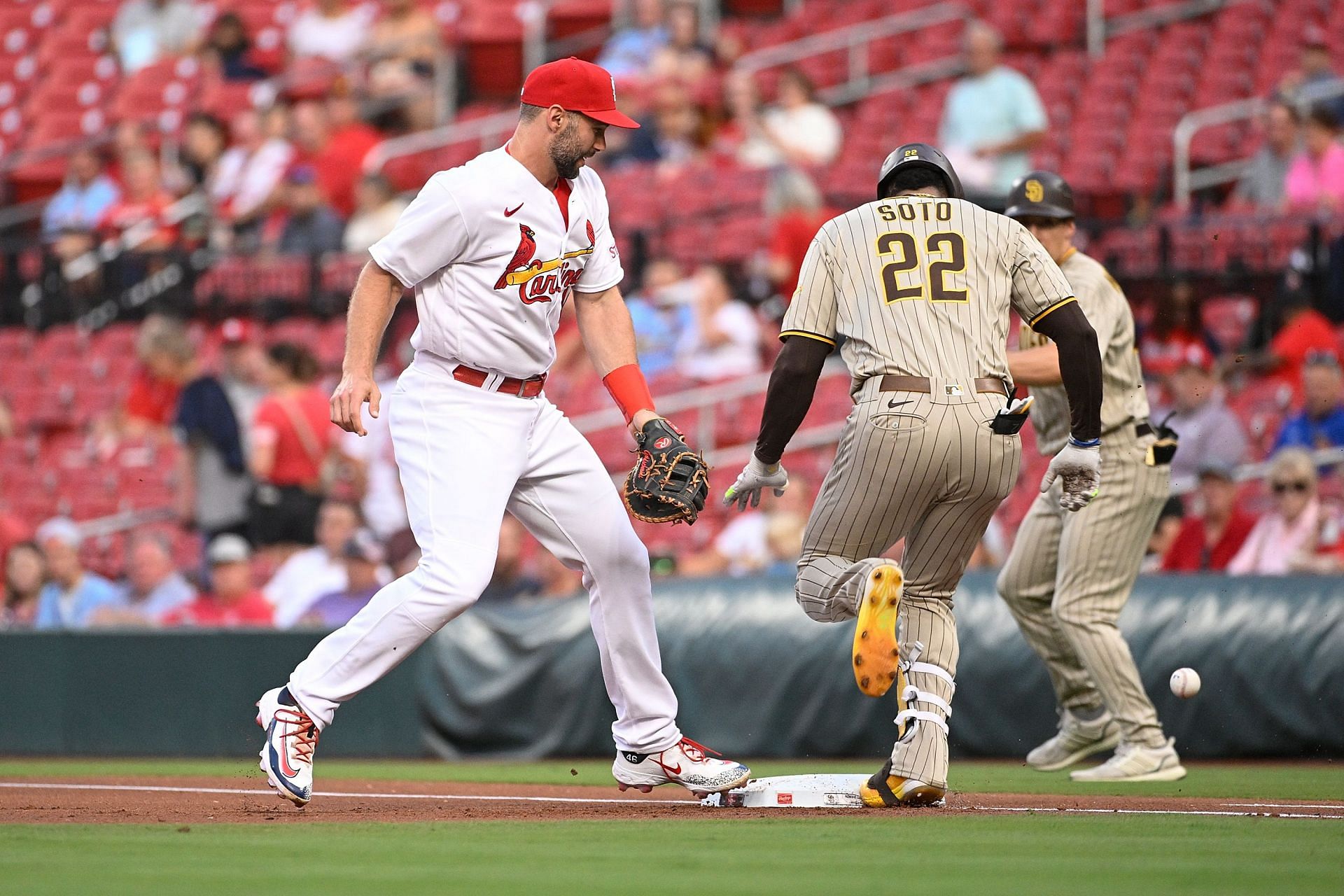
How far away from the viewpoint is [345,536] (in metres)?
10.5

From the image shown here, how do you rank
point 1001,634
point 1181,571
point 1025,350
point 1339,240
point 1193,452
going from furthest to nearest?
point 1339,240
point 1193,452
point 1181,571
point 1001,634
point 1025,350

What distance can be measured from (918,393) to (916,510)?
368 millimetres

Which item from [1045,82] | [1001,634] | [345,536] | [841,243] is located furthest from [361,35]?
[841,243]

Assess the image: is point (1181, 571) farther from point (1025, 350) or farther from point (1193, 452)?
point (1025, 350)

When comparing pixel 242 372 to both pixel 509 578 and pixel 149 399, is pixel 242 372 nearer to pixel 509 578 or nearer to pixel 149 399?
pixel 149 399

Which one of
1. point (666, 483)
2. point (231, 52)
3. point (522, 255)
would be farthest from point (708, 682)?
point (231, 52)

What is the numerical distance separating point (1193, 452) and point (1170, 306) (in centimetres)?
132

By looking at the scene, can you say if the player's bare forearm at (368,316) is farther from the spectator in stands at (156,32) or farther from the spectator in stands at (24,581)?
the spectator in stands at (156,32)

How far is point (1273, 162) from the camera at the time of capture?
39.0ft

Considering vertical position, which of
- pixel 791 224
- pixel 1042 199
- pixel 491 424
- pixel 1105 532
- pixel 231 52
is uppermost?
pixel 231 52

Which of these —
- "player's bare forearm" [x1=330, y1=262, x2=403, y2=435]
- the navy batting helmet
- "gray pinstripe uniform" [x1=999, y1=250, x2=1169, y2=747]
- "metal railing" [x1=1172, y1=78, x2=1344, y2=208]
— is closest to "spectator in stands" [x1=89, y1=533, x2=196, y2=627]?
"gray pinstripe uniform" [x1=999, y1=250, x2=1169, y2=747]

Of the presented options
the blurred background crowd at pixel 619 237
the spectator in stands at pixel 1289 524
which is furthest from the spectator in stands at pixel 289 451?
the spectator in stands at pixel 1289 524

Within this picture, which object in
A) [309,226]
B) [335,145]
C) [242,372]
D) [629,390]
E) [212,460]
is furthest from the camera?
[335,145]

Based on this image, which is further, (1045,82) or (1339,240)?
(1045,82)
